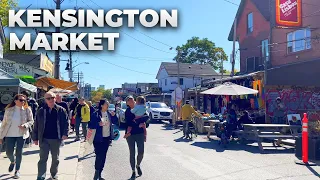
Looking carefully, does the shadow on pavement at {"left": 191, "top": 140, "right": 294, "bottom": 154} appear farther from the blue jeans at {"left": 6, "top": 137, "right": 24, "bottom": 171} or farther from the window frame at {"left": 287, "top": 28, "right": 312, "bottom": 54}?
the window frame at {"left": 287, "top": 28, "right": 312, "bottom": 54}

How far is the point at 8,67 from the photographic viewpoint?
17406 mm

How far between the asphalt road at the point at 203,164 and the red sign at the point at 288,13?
31.7ft

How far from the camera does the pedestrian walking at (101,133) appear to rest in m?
7.12

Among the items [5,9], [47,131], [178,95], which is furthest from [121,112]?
[5,9]

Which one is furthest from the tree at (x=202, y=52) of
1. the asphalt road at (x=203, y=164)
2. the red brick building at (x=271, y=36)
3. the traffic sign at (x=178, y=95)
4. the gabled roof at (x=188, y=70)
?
the asphalt road at (x=203, y=164)

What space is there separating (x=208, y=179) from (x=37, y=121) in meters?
3.79

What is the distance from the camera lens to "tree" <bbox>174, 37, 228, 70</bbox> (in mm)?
72812

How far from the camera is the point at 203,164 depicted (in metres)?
9.39

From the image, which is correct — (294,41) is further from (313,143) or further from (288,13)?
(313,143)

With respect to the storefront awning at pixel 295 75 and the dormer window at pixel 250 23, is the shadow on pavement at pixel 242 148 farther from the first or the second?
the dormer window at pixel 250 23

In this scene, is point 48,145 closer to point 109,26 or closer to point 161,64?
point 109,26

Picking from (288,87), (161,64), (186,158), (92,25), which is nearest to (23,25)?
(92,25)

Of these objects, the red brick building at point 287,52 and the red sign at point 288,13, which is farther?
the red sign at point 288,13

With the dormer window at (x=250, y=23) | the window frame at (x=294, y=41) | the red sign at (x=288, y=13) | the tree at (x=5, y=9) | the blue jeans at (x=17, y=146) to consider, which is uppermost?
the tree at (x=5, y=9)
